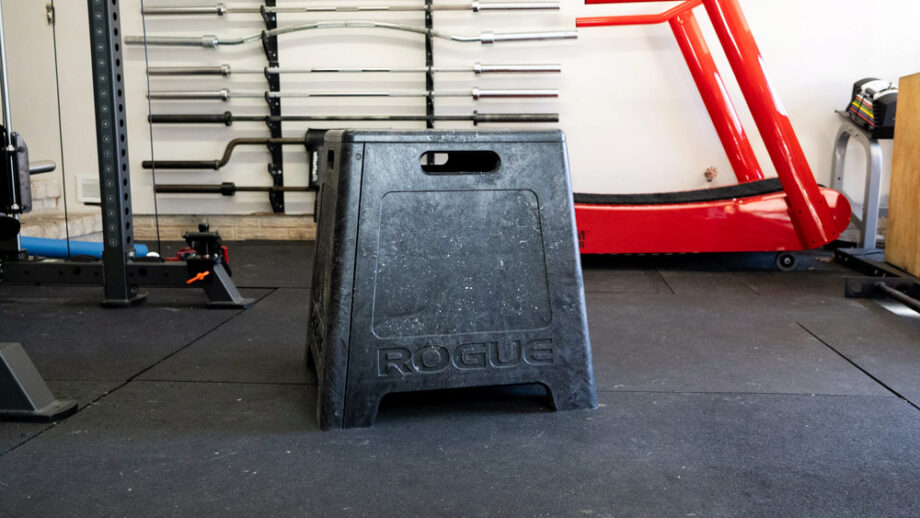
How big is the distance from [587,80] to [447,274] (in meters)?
3.07

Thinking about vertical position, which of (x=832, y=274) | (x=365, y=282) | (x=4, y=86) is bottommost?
(x=832, y=274)

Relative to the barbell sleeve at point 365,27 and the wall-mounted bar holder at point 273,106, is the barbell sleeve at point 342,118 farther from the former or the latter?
the barbell sleeve at point 365,27

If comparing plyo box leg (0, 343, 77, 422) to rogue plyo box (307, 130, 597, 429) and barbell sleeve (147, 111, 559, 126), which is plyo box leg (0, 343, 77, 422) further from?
barbell sleeve (147, 111, 559, 126)

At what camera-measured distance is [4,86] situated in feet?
7.51

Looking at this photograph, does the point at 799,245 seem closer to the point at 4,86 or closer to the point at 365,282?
the point at 365,282

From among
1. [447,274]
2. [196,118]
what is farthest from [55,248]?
[447,274]

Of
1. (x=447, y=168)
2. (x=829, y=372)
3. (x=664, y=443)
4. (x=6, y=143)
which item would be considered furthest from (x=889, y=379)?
(x=6, y=143)

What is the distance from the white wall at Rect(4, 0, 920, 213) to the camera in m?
4.10

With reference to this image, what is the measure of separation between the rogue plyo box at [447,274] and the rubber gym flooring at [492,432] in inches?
3.9

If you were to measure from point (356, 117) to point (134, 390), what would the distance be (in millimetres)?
2715

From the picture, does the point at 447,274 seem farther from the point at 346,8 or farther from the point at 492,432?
the point at 346,8

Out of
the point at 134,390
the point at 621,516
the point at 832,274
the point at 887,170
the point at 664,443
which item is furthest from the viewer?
the point at 887,170

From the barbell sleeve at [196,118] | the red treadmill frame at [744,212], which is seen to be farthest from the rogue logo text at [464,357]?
the barbell sleeve at [196,118]

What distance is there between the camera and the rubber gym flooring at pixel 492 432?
116cm
